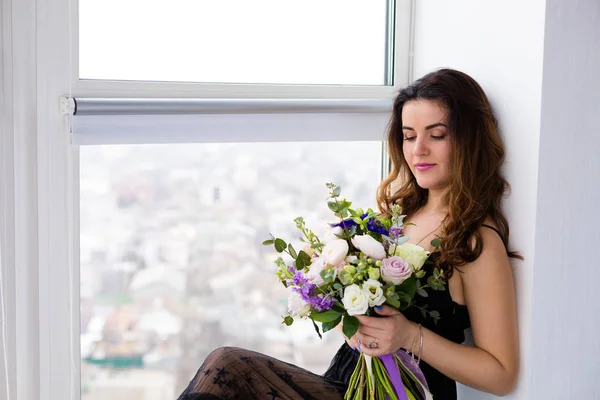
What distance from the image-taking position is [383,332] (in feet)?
5.38

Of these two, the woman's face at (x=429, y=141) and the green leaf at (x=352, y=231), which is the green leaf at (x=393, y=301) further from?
the woman's face at (x=429, y=141)

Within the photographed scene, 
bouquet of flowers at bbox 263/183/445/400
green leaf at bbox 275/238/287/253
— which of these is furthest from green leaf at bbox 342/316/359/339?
green leaf at bbox 275/238/287/253

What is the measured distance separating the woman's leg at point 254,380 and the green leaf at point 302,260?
38 centimetres

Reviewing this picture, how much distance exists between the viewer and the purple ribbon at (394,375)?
1.69m

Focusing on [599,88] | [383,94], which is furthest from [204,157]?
[599,88]

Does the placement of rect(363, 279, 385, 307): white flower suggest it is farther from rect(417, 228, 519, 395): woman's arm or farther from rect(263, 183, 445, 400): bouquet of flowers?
rect(417, 228, 519, 395): woman's arm

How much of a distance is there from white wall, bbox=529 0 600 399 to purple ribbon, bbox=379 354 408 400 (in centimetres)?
33

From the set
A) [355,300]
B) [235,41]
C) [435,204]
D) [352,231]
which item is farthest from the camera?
[235,41]

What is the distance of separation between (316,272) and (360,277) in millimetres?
99

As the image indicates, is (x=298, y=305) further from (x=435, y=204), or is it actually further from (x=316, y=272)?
(x=435, y=204)

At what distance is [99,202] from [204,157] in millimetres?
349

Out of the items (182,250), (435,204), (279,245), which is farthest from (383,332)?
(182,250)

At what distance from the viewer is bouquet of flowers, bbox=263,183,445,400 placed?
1.53 meters

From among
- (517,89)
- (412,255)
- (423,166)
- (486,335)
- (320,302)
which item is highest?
(517,89)
